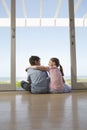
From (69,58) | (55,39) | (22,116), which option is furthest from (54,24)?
(22,116)

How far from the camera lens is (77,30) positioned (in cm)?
379

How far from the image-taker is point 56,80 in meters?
3.42

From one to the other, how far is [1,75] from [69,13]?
165cm

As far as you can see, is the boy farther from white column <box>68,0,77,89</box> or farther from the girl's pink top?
white column <box>68,0,77,89</box>

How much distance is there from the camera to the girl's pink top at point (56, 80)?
3.38 metres

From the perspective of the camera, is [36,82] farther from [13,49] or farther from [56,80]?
[13,49]

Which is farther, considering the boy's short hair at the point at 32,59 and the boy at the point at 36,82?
the boy's short hair at the point at 32,59

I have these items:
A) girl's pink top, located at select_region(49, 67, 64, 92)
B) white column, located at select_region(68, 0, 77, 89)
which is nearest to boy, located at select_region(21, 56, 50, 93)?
girl's pink top, located at select_region(49, 67, 64, 92)

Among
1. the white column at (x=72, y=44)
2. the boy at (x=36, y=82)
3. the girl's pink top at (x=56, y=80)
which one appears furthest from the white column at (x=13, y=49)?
the white column at (x=72, y=44)

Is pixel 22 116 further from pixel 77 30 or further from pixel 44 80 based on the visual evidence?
pixel 77 30

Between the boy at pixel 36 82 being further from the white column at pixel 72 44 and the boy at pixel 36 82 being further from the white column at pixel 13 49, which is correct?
the white column at pixel 72 44

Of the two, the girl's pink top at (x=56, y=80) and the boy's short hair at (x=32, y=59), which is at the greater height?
the boy's short hair at (x=32, y=59)

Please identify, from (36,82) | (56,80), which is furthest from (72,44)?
(36,82)

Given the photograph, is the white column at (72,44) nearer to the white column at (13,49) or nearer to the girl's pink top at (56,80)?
the girl's pink top at (56,80)
